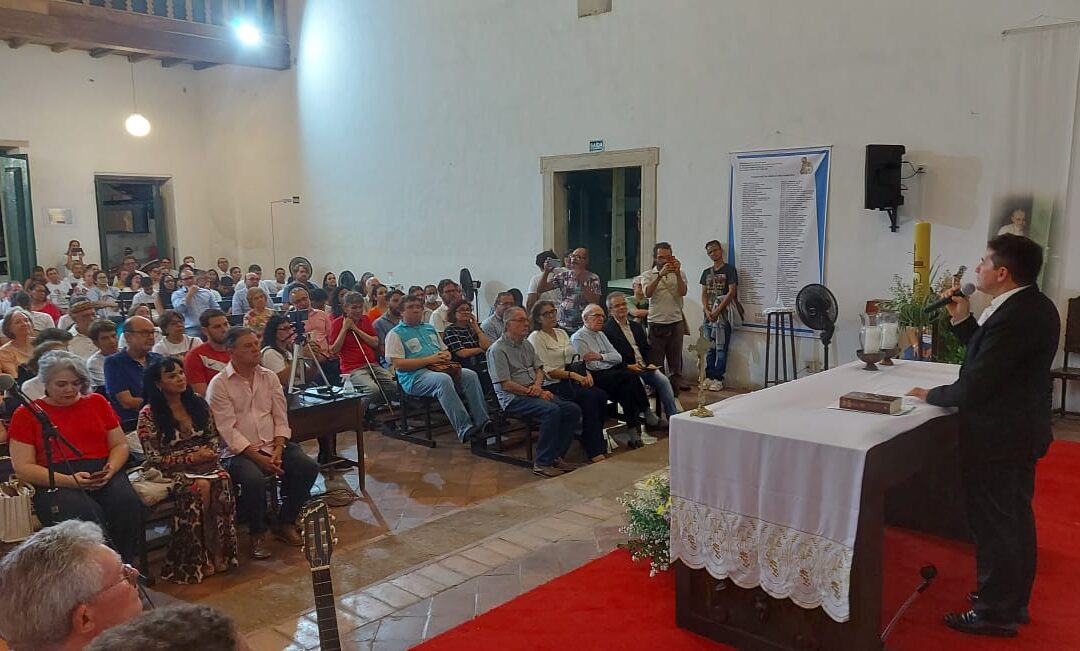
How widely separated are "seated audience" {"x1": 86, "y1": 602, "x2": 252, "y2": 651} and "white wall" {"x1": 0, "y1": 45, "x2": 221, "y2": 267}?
1279 cm

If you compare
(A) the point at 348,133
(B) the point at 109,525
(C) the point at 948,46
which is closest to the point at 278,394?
(B) the point at 109,525

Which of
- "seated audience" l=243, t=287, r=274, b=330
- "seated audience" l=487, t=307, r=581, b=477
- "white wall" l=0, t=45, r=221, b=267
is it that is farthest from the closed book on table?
"white wall" l=0, t=45, r=221, b=267

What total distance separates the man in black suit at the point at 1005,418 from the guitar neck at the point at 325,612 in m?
2.05

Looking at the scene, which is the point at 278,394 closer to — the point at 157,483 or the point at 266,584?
the point at 157,483

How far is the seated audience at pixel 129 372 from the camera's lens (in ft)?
15.0

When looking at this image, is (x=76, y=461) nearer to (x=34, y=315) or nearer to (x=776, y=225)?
(x=34, y=315)

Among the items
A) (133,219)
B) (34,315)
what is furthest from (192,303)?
(133,219)

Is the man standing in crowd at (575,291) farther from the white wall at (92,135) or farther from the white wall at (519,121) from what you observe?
the white wall at (92,135)

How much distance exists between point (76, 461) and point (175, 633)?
9.85ft

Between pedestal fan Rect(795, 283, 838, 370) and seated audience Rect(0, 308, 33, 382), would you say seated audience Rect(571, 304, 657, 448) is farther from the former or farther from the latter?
seated audience Rect(0, 308, 33, 382)

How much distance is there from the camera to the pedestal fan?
21.7ft

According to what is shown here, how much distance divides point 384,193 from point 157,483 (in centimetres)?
762

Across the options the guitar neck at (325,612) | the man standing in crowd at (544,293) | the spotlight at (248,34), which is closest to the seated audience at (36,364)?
the guitar neck at (325,612)

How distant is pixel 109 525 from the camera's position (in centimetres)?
365
